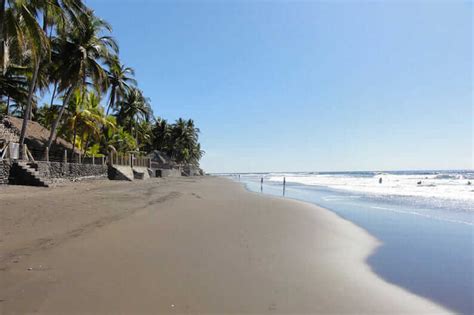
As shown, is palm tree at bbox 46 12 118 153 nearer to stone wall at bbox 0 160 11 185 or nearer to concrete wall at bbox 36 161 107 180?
concrete wall at bbox 36 161 107 180

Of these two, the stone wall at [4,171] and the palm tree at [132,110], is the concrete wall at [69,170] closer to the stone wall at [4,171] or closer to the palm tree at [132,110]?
the stone wall at [4,171]

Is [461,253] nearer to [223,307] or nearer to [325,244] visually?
[325,244]

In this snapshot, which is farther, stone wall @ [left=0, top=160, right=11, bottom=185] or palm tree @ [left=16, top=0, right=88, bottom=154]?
stone wall @ [left=0, top=160, right=11, bottom=185]

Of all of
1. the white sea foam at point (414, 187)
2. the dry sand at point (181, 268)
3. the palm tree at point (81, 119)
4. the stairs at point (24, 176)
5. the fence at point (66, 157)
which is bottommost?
the dry sand at point (181, 268)

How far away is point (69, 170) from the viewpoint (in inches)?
850

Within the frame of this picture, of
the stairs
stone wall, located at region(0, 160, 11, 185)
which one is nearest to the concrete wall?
the stairs

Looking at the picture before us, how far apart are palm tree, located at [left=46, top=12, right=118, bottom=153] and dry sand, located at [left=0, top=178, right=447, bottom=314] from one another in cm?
1587

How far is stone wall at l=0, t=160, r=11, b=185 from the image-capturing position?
15109mm

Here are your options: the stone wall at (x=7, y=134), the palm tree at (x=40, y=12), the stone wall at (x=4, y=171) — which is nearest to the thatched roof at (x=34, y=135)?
the stone wall at (x=7, y=134)

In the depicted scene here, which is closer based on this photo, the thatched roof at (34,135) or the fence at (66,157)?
the fence at (66,157)

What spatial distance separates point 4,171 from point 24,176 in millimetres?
943

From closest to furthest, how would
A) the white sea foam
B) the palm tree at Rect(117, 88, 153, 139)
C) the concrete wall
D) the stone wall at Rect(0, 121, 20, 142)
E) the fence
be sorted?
the fence < the concrete wall < the stone wall at Rect(0, 121, 20, 142) < the white sea foam < the palm tree at Rect(117, 88, 153, 139)

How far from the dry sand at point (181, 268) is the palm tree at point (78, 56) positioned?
52.1 ft

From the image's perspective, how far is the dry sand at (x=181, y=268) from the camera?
3.93m
